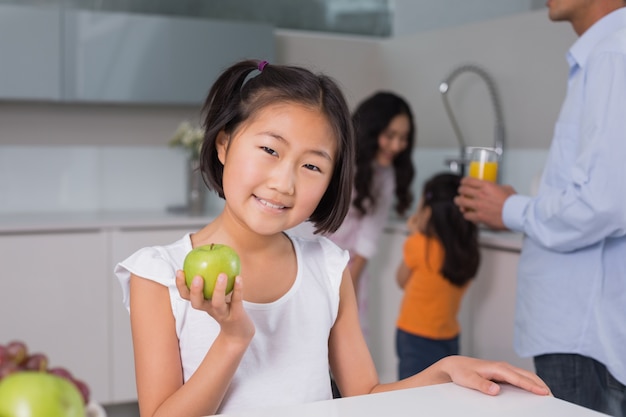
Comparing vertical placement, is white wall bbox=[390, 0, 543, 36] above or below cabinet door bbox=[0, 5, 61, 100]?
above

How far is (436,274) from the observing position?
288cm

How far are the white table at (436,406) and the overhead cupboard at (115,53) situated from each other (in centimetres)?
258

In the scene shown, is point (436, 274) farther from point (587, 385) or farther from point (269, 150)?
point (269, 150)

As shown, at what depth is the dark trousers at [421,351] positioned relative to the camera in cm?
290

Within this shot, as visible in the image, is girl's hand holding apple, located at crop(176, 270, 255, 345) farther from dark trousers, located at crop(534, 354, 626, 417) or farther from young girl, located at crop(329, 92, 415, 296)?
young girl, located at crop(329, 92, 415, 296)

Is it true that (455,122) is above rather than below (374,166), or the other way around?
above

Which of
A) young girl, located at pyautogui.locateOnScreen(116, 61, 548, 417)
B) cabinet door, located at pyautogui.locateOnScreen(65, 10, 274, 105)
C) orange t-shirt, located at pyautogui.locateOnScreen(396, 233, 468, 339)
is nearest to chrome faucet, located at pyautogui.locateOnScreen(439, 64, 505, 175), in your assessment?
orange t-shirt, located at pyautogui.locateOnScreen(396, 233, 468, 339)

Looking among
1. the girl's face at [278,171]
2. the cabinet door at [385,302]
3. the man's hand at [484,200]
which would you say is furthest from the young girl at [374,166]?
the girl's face at [278,171]

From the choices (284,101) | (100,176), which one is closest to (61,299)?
(100,176)

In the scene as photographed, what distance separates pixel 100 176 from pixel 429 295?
1622 millimetres

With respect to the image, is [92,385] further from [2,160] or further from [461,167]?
[461,167]

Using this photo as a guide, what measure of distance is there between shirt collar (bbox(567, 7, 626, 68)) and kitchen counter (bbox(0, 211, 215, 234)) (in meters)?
1.90

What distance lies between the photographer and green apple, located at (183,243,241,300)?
0.99 m

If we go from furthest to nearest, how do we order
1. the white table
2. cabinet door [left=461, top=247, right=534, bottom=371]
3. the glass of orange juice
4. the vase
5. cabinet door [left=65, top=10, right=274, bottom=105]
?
the vase, cabinet door [left=65, top=10, right=274, bottom=105], cabinet door [left=461, top=247, right=534, bottom=371], the glass of orange juice, the white table
